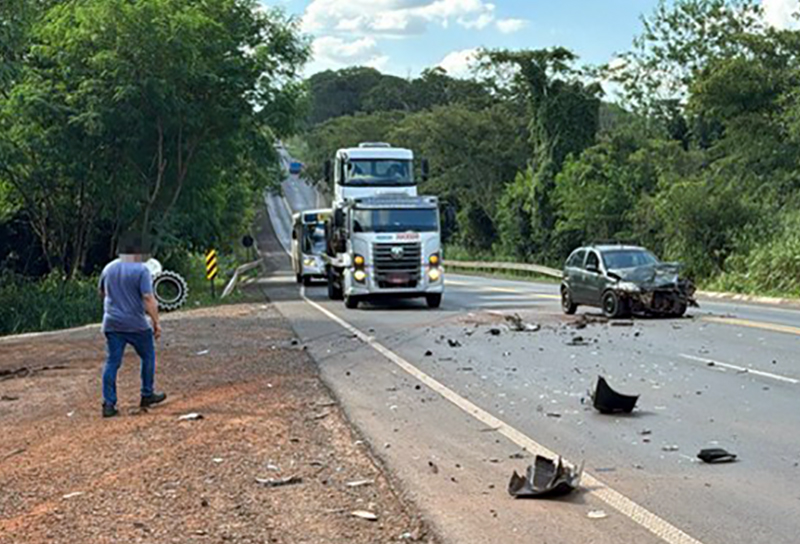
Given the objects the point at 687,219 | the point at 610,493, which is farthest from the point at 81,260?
the point at 610,493

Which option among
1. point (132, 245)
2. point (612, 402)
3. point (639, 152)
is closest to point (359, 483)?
point (612, 402)

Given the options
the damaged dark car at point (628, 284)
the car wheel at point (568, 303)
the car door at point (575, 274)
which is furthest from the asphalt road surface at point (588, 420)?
the car wheel at point (568, 303)

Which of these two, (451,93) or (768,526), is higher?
(451,93)

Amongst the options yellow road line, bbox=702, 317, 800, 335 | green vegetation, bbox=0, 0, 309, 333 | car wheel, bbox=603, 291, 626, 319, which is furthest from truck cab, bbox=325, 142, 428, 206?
yellow road line, bbox=702, 317, 800, 335

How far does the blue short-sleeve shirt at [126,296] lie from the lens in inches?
418

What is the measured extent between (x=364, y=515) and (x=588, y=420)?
162 inches

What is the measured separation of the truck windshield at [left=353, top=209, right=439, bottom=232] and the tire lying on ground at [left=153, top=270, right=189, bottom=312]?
645cm

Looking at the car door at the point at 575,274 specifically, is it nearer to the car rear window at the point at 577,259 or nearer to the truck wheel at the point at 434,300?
the car rear window at the point at 577,259

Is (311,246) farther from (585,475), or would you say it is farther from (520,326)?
(585,475)

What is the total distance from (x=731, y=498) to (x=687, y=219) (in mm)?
32757

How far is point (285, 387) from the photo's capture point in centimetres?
1252

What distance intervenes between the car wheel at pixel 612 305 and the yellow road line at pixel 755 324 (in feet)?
5.76

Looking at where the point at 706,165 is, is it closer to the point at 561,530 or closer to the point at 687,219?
the point at 687,219

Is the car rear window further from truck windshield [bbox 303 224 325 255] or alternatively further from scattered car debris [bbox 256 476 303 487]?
truck windshield [bbox 303 224 325 255]
